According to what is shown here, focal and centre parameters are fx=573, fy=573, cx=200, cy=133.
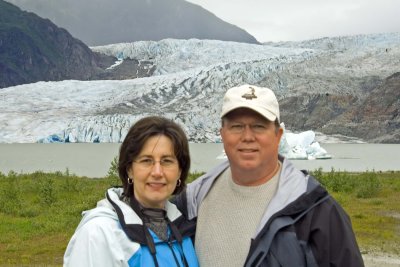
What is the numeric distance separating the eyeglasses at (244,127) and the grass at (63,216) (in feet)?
17.8

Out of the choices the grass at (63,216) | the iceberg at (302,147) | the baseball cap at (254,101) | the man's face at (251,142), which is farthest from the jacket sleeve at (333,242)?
the iceberg at (302,147)

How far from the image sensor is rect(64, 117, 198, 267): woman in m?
1.93

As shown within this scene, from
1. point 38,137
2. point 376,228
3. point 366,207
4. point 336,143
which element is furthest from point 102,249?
point 336,143

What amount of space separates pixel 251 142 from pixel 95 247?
0.73 meters

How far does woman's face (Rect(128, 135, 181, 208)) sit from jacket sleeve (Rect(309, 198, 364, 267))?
57 centimetres

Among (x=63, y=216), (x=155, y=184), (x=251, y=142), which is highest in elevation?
(x=251, y=142)

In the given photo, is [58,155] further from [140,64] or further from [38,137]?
[140,64]

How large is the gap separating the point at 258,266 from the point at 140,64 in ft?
285

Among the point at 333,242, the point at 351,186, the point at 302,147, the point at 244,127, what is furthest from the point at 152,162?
the point at 302,147

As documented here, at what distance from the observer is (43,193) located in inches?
534

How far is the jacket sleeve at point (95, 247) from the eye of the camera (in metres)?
1.89

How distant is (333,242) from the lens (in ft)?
6.61

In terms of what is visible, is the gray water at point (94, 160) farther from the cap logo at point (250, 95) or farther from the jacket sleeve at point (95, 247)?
the jacket sleeve at point (95, 247)

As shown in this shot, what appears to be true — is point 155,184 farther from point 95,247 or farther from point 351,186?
point 351,186
